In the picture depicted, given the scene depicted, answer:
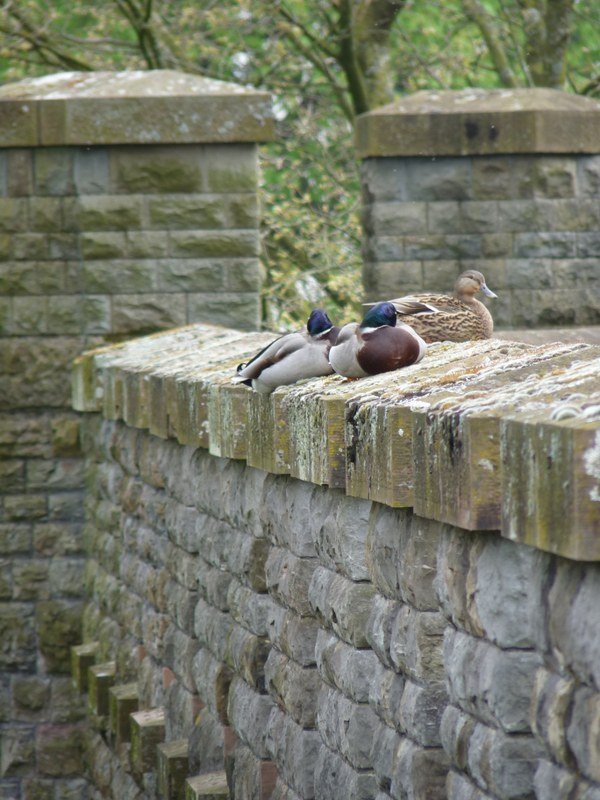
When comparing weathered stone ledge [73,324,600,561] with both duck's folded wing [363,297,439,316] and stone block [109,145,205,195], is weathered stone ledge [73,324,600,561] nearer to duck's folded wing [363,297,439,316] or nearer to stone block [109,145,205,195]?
duck's folded wing [363,297,439,316]

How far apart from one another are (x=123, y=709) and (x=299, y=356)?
304cm

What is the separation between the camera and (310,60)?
53.7 feet

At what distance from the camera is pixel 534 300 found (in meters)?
10.8

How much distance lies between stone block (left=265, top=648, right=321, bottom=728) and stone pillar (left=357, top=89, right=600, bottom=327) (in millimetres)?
6573

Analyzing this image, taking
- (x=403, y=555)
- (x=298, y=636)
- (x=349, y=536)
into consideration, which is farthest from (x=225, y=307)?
(x=403, y=555)

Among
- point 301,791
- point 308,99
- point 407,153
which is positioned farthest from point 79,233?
point 308,99

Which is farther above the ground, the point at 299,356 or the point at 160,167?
the point at 160,167

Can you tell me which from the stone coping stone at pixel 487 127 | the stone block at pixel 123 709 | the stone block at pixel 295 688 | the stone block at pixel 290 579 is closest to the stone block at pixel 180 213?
the stone coping stone at pixel 487 127

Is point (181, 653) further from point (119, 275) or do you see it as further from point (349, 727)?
point (119, 275)

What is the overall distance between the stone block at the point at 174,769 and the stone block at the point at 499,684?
114 inches

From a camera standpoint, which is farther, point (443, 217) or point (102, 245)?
point (443, 217)

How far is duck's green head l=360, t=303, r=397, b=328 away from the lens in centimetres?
391

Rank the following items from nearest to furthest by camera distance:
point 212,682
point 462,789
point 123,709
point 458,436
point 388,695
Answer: point 458,436
point 462,789
point 388,695
point 212,682
point 123,709

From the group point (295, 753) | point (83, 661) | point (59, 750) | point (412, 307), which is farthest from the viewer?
point (59, 750)
